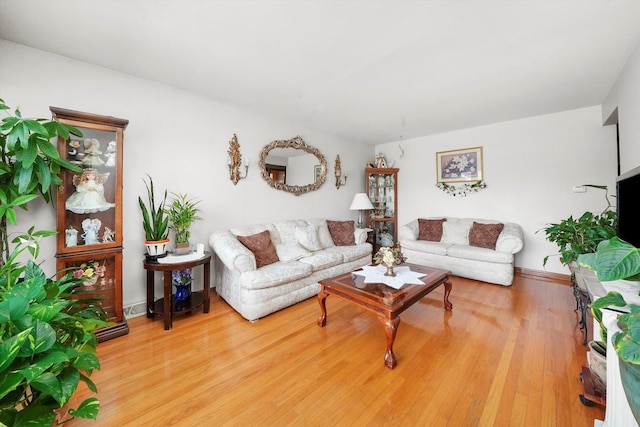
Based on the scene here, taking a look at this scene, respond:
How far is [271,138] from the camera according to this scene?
366cm

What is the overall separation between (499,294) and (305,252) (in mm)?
2459

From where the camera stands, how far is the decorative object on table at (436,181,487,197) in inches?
166

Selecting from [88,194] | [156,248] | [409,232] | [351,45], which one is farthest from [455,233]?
[88,194]

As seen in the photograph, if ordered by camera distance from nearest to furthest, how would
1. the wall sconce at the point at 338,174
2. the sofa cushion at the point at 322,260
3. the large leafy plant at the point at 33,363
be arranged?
the large leafy plant at the point at 33,363
the sofa cushion at the point at 322,260
the wall sconce at the point at 338,174

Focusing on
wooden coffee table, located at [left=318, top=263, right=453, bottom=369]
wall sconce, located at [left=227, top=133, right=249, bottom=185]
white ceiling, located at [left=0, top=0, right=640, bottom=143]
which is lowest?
wooden coffee table, located at [left=318, top=263, right=453, bottom=369]

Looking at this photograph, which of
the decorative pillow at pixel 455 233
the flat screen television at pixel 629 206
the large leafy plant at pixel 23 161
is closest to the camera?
the flat screen television at pixel 629 206

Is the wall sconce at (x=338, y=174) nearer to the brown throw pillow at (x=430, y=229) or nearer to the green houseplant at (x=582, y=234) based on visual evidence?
the brown throw pillow at (x=430, y=229)

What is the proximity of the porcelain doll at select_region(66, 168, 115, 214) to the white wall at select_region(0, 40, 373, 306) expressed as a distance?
0.28 metres

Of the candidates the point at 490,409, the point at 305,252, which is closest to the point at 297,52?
the point at 305,252

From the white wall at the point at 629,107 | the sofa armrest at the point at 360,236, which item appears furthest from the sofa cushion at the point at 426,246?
the white wall at the point at 629,107

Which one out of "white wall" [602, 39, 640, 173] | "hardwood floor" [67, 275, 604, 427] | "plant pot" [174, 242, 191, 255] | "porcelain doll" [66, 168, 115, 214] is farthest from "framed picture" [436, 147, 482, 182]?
"porcelain doll" [66, 168, 115, 214]

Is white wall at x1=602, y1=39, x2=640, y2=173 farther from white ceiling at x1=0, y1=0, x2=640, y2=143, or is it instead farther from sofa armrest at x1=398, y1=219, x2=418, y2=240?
sofa armrest at x1=398, y1=219, x2=418, y2=240

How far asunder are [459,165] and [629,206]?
3.18 metres

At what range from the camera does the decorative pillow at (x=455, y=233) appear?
4004 millimetres
